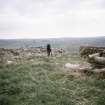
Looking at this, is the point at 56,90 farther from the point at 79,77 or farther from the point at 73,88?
the point at 79,77

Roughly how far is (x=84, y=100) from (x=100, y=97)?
56cm

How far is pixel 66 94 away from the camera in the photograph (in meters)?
7.24

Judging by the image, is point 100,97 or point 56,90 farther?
point 56,90

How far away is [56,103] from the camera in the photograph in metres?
6.29

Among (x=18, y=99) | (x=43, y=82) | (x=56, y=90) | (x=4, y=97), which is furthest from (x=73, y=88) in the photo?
(x=4, y=97)

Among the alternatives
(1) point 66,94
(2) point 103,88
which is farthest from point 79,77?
(1) point 66,94

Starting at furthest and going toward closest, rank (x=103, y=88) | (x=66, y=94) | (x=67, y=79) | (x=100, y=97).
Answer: (x=67, y=79) < (x=103, y=88) < (x=66, y=94) < (x=100, y=97)

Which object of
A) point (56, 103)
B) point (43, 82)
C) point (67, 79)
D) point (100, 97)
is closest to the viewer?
point (56, 103)

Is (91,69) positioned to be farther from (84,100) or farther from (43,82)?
(84,100)

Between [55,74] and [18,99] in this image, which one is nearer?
[18,99]

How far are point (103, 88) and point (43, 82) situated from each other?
2.62 meters

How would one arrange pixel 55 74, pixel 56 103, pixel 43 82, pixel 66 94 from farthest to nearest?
pixel 55 74
pixel 43 82
pixel 66 94
pixel 56 103

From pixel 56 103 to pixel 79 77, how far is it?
3.72m

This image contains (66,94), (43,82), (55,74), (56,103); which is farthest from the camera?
(55,74)
